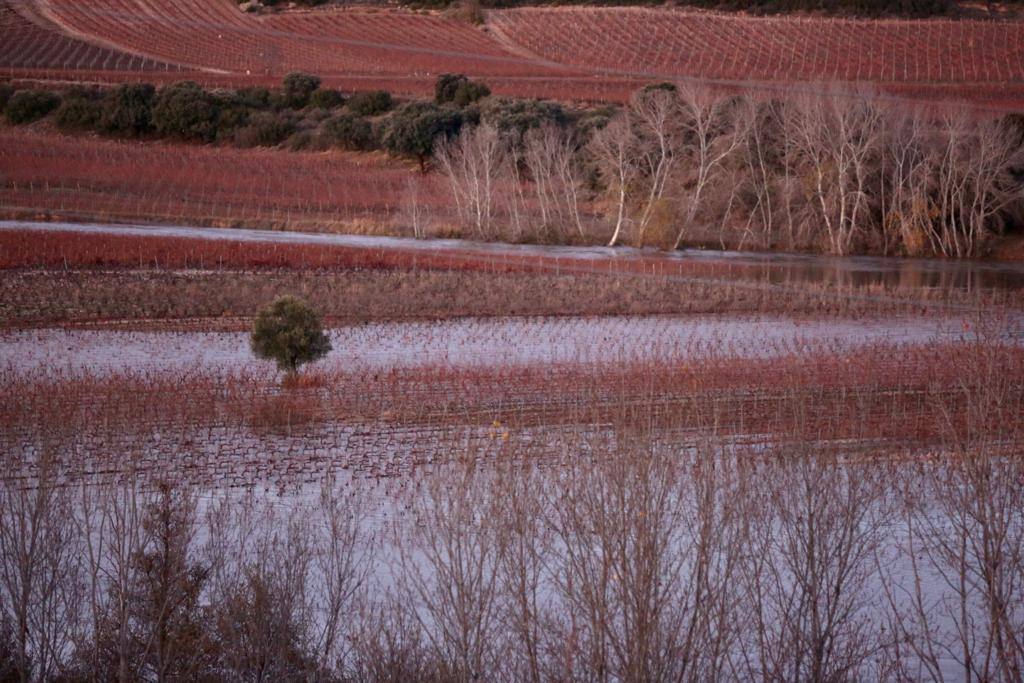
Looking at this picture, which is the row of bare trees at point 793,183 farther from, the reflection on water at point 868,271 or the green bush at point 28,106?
the green bush at point 28,106

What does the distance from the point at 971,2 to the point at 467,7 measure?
33.9m

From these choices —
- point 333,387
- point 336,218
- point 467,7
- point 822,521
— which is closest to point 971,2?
point 467,7

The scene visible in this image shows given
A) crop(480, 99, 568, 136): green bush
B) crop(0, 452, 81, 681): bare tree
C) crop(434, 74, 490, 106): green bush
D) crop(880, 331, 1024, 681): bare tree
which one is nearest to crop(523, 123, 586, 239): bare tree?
crop(480, 99, 568, 136): green bush

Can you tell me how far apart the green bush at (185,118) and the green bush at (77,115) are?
311 cm

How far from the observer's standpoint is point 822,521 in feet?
32.2

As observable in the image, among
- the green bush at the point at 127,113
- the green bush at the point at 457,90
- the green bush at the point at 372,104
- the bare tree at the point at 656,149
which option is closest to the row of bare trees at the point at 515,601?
the bare tree at the point at 656,149

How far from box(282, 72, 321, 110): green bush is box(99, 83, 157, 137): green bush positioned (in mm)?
7544

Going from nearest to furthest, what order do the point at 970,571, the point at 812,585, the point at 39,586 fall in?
the point at 812,585 → the point at 39,586 → the point at 970,571

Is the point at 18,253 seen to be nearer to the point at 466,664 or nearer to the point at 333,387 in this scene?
the point at 333,387

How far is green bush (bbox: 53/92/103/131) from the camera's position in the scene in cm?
6419

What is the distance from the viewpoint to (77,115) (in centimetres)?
6438

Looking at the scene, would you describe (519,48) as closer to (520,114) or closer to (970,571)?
(520,114)

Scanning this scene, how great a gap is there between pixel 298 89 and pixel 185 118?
8.14m

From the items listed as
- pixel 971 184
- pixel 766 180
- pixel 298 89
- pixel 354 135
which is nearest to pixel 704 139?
pixel 766 180
